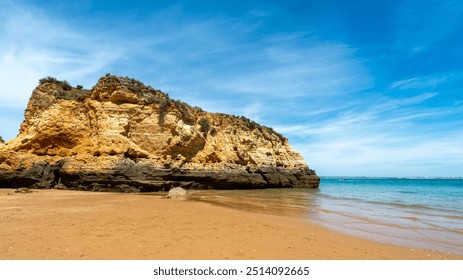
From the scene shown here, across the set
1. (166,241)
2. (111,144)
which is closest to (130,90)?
(111,144)

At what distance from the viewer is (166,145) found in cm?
2311

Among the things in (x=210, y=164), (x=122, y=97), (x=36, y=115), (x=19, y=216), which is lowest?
(x=19, y=216)

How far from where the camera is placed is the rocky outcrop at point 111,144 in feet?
62.4

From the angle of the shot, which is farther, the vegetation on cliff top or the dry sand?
the vegetation on cliff top

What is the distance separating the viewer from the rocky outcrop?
1903 centimetres

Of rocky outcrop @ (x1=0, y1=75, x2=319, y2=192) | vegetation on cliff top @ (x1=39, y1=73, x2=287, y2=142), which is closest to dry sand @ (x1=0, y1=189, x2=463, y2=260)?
rocky outcrop @ (x1=0, y1=75, x2=319, y2=192)

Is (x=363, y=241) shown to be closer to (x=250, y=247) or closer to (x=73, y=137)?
(x=250, y=247)

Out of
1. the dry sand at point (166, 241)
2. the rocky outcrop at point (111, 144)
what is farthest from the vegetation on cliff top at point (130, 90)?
the dry sand at point (166, 241)

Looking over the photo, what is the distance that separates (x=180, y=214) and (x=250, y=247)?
427 centimetres

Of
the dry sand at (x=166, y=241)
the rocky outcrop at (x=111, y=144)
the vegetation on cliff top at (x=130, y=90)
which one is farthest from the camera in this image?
the vegetation on cliff top at (x=130, y=90)

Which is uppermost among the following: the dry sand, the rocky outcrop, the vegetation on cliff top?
the vegetation on cliff top

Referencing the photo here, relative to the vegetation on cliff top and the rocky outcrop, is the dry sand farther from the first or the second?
the vegetation on cliff top

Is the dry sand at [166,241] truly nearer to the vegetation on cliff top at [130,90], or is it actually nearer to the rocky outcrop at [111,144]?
the rocky outcrop at [111,144]
